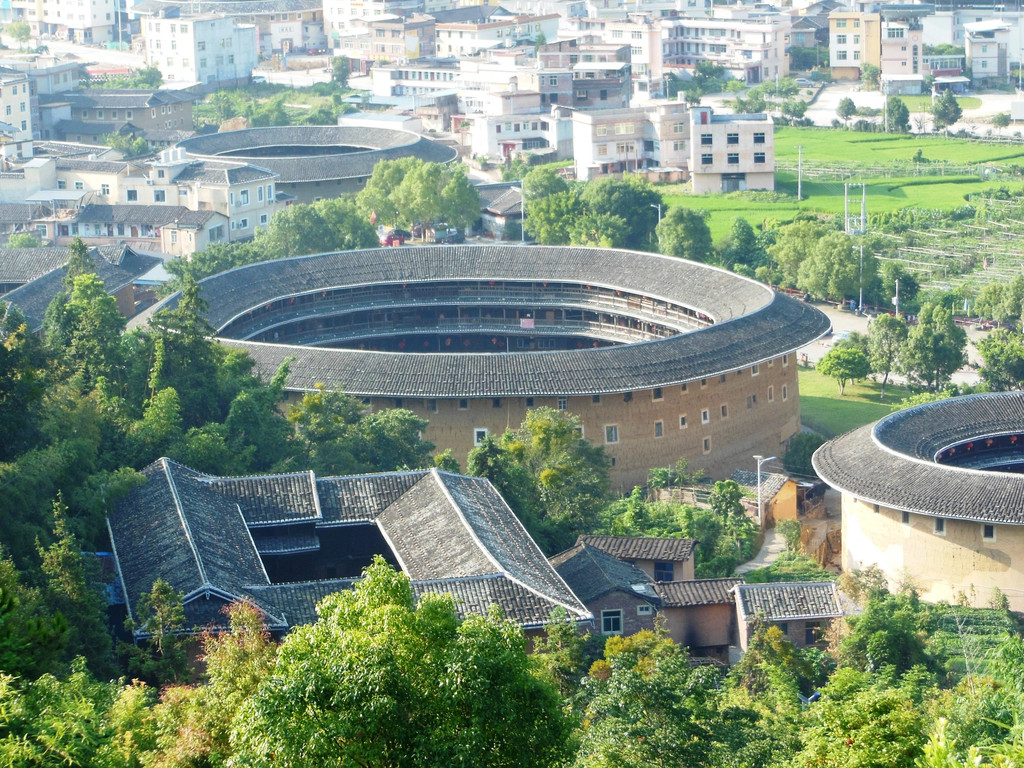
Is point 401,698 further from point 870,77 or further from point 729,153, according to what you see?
point 870,77

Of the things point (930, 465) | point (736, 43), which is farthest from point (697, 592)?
point (736, 43)

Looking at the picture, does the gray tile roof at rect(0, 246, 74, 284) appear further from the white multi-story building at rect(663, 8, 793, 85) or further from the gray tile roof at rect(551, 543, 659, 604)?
the white multi-story building at rect(663, 8, 793, 85)

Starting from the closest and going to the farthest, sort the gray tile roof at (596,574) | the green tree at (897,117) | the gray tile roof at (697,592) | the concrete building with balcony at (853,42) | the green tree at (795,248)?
the gray tile roof at (596,574)
the gray tile roof at (697,592)
the green tree at (795,248)
the green tree at (897,117)
the concrete building with balcony at (853,42)

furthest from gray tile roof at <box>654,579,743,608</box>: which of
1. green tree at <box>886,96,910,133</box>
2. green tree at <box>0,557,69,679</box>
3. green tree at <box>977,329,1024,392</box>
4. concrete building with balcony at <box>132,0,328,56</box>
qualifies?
concrete building with balcony at <box>132,0,328,56</box>

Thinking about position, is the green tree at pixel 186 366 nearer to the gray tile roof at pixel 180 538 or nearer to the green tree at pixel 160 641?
the gray tile roof at pixel 180 538

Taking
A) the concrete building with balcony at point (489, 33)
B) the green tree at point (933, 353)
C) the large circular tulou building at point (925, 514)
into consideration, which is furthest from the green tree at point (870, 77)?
the large circular tulou building at point (925, 514)

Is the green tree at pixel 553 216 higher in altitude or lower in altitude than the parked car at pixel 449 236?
higher

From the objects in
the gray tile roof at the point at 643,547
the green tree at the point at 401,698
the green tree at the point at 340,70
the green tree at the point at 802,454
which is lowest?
the green tree at the point at 802,454
